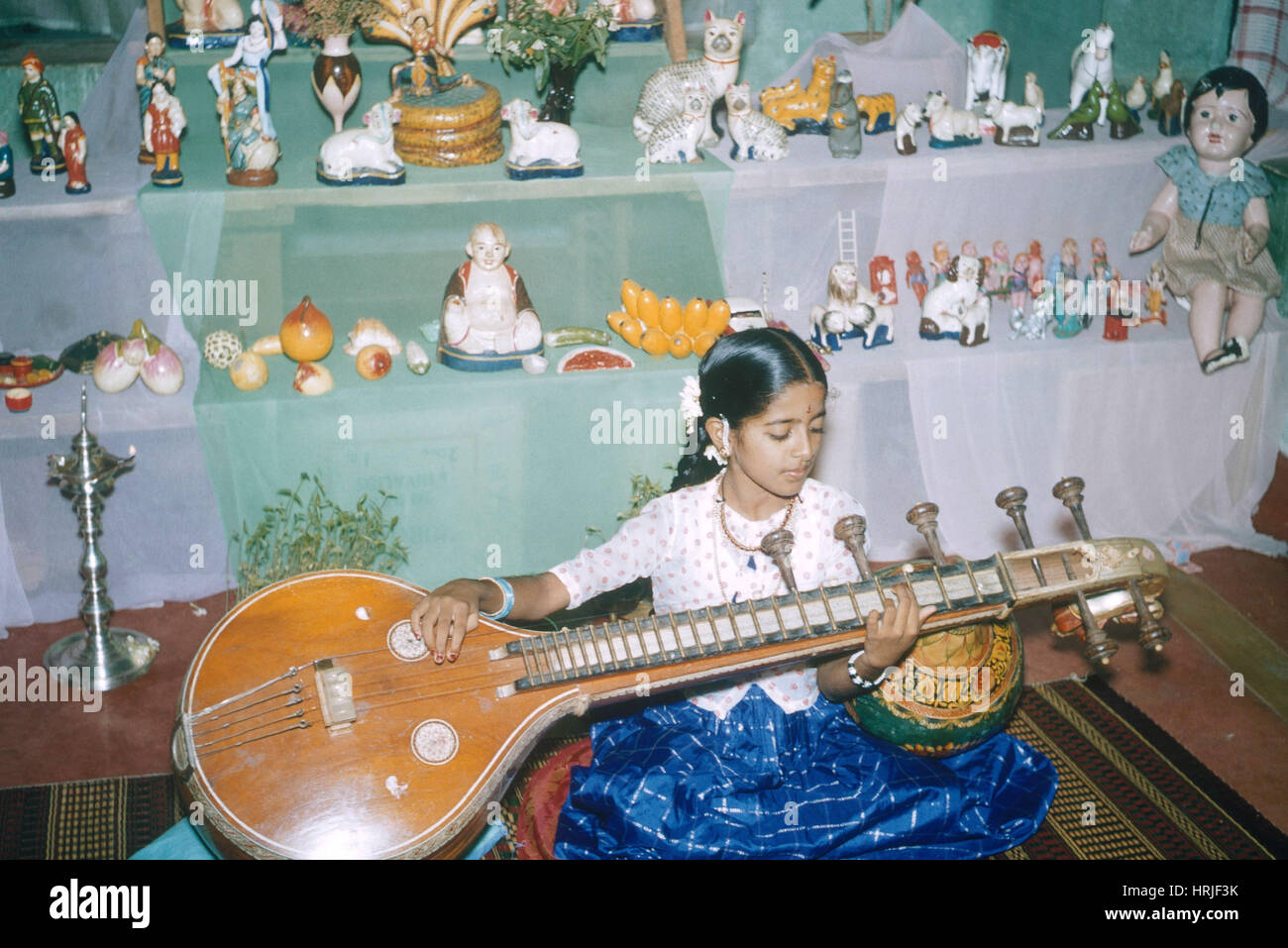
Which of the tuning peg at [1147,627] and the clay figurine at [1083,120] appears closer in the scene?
the tuning peg at [1147,627]

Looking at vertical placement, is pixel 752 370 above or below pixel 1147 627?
above

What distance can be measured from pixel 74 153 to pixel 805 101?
2388 mm

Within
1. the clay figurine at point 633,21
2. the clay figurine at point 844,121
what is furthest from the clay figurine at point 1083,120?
the clay figurine at point 633,21

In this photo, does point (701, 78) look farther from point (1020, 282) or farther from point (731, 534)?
point (731, 534)

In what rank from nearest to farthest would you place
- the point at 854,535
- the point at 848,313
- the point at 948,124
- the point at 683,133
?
the point at 854,535 → the point at 683,133 → the point at 848,313 → the point at 948,124

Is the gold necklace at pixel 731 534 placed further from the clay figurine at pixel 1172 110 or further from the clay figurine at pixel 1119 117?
the clay figurine at pixel 1172 110

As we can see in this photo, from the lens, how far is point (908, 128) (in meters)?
4.50

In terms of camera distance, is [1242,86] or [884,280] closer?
[1242,86]

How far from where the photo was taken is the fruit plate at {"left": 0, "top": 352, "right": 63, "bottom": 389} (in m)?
4.09

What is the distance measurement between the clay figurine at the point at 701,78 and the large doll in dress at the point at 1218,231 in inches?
61.6

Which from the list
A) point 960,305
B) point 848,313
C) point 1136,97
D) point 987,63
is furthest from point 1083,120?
point 848,313

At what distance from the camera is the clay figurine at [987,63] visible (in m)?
4.71

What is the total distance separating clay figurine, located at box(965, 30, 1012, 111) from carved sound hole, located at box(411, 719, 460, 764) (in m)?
3.19
